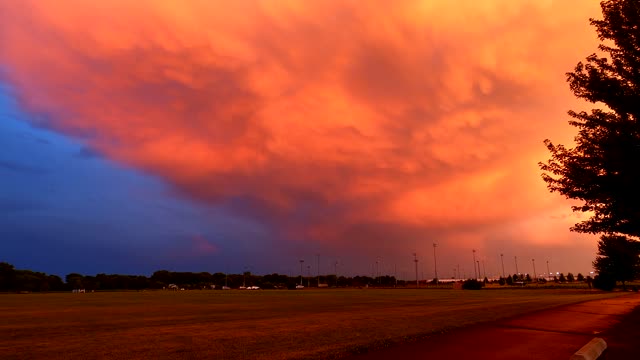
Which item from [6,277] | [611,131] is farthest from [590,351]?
[6,277]

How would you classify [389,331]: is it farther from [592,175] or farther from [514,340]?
[592,175]

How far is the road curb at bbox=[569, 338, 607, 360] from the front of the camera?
6.23 meters

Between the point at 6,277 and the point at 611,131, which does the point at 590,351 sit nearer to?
the point at 611,131

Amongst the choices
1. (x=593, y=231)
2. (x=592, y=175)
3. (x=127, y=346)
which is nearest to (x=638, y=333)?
(x=593, y=231)

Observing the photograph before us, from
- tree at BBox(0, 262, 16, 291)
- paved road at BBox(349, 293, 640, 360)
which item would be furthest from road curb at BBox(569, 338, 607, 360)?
tree at BBox(0, 262, 16, 291)

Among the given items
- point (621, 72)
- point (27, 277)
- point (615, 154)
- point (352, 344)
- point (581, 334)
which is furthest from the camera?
point (27, 277)

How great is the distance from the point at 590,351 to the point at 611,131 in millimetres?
9445

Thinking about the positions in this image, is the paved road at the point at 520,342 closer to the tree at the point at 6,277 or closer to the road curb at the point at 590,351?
the road curb at the point at 590,351

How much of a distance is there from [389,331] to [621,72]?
538 inches

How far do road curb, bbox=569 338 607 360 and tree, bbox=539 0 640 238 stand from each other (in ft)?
23.6

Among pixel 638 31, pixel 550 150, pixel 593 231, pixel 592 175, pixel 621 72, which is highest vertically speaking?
pixel 638 31

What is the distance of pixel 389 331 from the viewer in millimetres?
21859

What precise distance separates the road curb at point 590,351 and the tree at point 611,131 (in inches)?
283

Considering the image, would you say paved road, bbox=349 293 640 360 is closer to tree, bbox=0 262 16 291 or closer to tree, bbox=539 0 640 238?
tree, bbox=539 0 640 238
